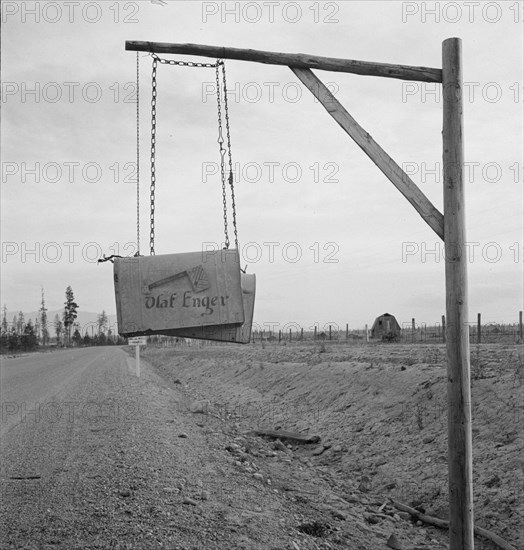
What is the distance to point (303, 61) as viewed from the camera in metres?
5.25

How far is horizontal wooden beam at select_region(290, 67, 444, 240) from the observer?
5.14 metres

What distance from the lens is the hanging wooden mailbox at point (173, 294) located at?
4.53 m

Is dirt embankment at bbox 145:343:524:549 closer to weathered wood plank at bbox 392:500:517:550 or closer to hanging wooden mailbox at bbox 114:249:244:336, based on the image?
weathered wood plank at bbox 392:500:517:550

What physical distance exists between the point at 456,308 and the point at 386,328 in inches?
1626

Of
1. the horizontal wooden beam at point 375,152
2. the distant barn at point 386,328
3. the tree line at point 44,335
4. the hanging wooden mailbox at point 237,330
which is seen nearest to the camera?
the hanging wooden mailbox at point 237,330

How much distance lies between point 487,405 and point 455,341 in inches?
219

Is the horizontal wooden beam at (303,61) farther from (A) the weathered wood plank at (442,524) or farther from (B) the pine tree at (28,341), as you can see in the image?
(B) the pine tree at (28,341)

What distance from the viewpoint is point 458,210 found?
4996 millimetres

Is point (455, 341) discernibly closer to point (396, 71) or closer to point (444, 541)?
point (396, 71)

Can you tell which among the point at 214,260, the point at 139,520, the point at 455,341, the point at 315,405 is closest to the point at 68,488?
the point at 139,520

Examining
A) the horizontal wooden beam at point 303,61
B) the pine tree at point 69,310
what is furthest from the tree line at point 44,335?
Answer: the horizontal wooden beam at point 303,61

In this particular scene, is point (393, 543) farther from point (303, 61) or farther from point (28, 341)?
point (28, 341)

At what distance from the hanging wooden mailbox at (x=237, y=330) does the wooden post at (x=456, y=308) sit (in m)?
1.55

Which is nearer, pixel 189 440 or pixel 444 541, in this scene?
pixel 444 541
